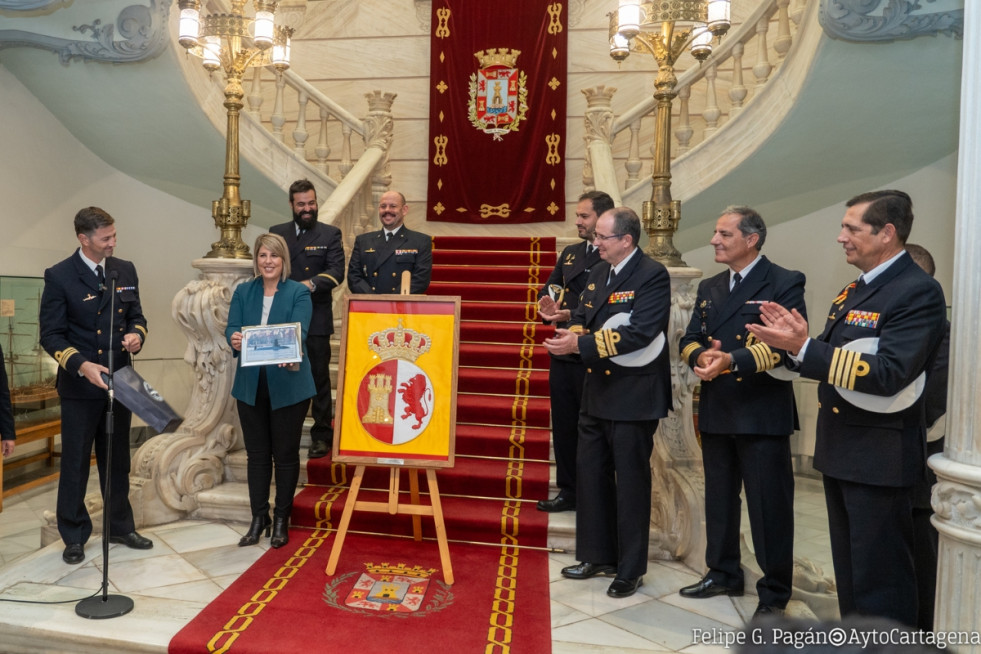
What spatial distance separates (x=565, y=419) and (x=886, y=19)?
2.86 meters

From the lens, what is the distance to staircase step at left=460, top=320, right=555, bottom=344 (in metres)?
5.38

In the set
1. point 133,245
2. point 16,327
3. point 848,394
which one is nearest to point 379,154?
point 133,245

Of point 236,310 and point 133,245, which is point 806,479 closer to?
point 236,310

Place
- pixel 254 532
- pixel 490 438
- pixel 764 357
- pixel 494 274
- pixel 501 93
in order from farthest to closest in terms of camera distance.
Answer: pixel 501 93
pixel 494 274
pixel 490 438
pixel 254 532
pixel 764 357

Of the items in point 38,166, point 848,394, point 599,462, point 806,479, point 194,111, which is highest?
point 194,111

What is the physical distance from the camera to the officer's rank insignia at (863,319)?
2334 millimetres

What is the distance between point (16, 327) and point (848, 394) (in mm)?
5667

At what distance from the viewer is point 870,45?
4.41 metres

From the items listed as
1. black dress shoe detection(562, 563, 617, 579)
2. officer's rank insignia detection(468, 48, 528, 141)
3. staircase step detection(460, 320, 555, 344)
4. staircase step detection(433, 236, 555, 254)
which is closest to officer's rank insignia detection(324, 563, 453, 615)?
black dress shoe detection(562, 563, 617, 579)

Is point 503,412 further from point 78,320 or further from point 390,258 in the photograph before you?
point 78,320

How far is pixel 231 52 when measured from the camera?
4.27 metres

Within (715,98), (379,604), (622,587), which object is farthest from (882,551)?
(715,98)

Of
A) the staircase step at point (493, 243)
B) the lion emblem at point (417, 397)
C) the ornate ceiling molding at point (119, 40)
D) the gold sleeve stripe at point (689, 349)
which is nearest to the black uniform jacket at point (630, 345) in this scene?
the gold sleeve stripe at point (689, 349)

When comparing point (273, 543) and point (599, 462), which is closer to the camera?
point (599, 462)
